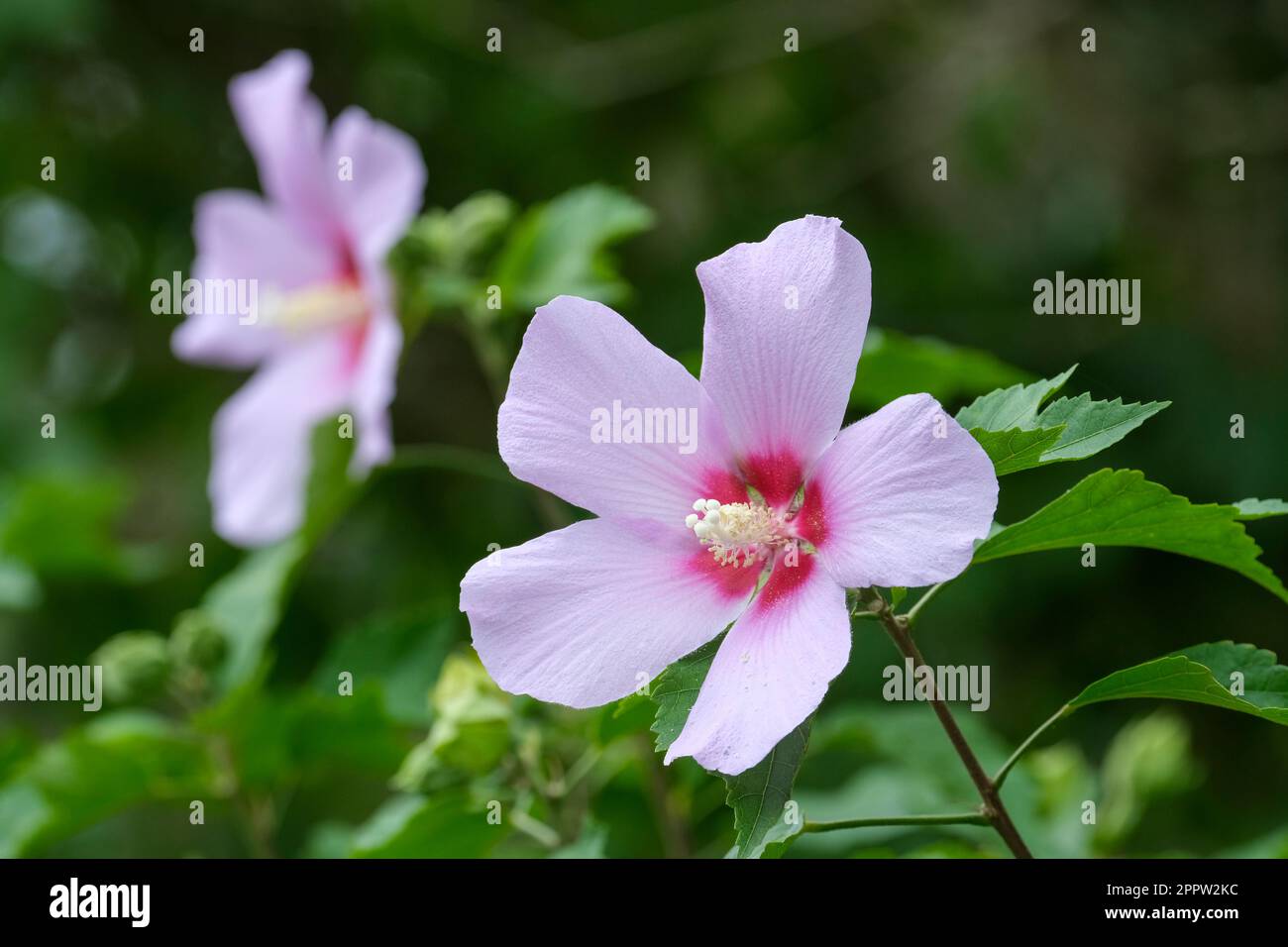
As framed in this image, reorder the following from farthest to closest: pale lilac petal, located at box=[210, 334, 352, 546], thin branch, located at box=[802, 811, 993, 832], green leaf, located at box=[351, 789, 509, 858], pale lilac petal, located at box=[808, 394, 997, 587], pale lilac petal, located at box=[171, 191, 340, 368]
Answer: pale lilac petal, located at box=[171, 191, 340, 368]
pale lilac petal, located at box=[210, 334, 352, 546]
green leaf, located at box=[351, 789, 509, 858]
thin branch, located at box=[802, 811, 993, 832]
pale lilac petal, located at box=[808, 394, 997, 587]

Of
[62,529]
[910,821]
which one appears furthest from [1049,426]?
[62,529]

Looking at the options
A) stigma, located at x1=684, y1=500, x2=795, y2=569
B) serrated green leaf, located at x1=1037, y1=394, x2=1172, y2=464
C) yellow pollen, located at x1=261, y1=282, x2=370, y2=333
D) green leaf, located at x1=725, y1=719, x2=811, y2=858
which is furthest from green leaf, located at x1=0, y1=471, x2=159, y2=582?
serrated green leaf, located at x1=1037, y1=394, x2=1172, y2=464

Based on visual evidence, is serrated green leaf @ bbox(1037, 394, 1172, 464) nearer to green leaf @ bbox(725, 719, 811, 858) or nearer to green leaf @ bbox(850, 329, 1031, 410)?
green leaf @ bbox(725, 719, 811, 858)

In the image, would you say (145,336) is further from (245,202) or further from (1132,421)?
(1132,421)

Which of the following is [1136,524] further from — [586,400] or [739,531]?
[586,400]

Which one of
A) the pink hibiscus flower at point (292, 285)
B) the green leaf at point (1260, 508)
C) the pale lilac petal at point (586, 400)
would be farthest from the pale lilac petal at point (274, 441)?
the green leaf at point (1260, 508)
